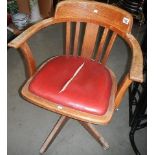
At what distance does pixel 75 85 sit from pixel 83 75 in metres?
0.11

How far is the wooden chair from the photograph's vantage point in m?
1.05

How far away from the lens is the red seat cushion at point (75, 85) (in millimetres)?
1070

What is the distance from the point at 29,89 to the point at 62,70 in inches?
9.0

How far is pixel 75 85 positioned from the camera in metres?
1.14

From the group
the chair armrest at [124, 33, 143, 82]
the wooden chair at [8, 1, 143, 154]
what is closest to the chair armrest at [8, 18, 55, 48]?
the wooden chair at [8, 1, 143, 154]

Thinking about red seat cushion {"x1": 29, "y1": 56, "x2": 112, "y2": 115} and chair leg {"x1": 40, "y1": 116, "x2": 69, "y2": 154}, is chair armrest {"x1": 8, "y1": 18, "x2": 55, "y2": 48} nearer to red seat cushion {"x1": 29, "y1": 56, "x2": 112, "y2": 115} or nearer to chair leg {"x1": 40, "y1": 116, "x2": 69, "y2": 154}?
red seat cushion {"x1": 29, "y1": 56, "x2": 112, "y2": 115}

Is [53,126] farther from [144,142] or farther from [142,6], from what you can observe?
[142,6]

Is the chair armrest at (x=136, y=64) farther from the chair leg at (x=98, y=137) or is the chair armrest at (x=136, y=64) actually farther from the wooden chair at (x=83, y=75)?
the chair leg at (x=98, y=137)

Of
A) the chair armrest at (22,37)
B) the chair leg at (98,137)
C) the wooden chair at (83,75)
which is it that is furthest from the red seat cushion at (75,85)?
the chair leg at (98,137)

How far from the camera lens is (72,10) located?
50.0 inches

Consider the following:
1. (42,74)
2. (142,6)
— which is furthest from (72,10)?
(142,6)

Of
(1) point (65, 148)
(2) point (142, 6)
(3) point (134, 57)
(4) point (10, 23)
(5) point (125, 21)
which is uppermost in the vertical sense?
(5) point (125, 21)

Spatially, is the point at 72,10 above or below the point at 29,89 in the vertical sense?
above

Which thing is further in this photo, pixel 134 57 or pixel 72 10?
pixel 72 10
